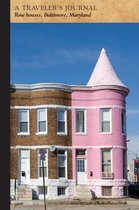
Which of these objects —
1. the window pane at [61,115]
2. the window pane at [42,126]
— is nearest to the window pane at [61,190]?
the window pane at [42,126]

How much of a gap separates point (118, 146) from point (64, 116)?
2310 millimetres

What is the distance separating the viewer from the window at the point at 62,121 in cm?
2106

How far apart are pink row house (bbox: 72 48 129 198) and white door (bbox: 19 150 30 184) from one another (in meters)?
1.71

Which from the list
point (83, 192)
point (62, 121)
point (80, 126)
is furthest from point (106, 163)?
point (62, 121)

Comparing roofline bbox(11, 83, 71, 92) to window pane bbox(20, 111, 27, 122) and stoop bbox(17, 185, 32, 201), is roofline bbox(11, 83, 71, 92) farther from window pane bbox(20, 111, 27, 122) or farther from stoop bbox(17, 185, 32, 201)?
stoop bbox(17, 185, 32, 201)

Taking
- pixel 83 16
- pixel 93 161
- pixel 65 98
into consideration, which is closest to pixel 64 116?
pixel 65 98

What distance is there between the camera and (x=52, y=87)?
813 inches

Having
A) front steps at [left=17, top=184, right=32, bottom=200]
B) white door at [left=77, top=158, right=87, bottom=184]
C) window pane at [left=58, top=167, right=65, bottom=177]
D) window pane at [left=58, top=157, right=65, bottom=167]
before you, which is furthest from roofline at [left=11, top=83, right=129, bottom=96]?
front steps at [left=17, top=184, right=32, bottom=200]

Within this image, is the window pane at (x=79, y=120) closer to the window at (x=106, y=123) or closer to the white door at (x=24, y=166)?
the window at (x=106, y=123)

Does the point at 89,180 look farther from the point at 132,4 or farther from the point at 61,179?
the point at 132,4

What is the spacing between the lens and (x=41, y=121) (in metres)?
20.9

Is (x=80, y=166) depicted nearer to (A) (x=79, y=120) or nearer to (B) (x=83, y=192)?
(B) (x=83, y=192)

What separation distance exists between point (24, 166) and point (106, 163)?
119 inches

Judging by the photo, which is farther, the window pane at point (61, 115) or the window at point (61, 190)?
the window pane at point (61, 115)
